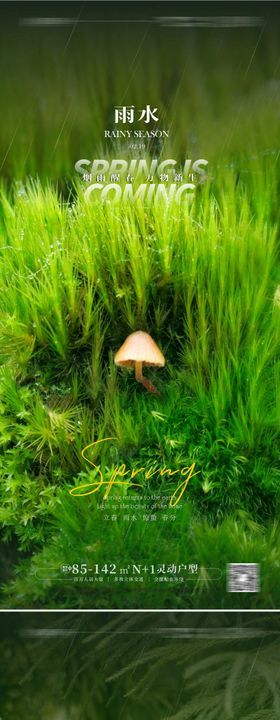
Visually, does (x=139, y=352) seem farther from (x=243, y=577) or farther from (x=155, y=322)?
(x=243, y=577)

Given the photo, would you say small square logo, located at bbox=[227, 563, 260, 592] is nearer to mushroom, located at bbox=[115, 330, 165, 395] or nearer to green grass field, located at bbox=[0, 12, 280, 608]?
green grass field, located at bbox=[0, 12, 280, 608]

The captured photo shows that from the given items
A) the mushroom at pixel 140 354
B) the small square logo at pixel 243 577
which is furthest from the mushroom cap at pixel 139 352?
the small square logo at pixel 243 577

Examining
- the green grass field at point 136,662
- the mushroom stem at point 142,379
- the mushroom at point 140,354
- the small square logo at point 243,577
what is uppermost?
the mushroom at point 140,354

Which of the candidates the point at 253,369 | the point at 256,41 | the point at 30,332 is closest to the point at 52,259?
the point at 30,332

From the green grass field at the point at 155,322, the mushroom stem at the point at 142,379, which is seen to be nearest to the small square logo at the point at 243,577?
the green grass field at the point at 155,322

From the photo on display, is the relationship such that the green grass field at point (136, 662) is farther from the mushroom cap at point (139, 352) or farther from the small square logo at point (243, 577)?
the mushroom cap at point (139, 352)

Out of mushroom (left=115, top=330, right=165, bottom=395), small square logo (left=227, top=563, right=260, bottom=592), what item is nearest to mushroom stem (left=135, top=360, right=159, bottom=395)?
mushroom (left=115, top=330, right=165, bottom=395)

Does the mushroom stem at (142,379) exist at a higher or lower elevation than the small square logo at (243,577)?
higher

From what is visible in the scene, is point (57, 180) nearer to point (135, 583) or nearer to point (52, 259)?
point (52, 259)
